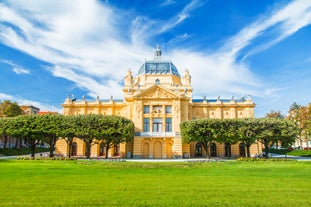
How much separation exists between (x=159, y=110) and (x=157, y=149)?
8.84 meters

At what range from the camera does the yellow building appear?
180 feet

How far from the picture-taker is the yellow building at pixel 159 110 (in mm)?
54875

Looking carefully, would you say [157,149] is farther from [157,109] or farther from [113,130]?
[113,130]

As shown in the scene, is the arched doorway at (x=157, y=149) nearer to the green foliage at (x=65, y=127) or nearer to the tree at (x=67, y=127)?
the green foliage at (x=65, y=127)

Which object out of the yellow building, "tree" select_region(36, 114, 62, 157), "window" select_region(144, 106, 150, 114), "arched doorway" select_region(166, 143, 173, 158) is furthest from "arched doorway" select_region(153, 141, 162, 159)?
"tree" select_region(36, 114, 62, 157)

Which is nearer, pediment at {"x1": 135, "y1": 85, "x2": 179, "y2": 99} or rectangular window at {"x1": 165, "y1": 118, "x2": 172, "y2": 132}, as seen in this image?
rectangular window at {"x1": 165, "y1": 118, "x2": 172, "y2": 132}

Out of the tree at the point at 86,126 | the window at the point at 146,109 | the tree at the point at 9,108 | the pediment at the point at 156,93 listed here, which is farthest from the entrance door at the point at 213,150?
the tree at the point at 9,108

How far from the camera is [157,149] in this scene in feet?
181

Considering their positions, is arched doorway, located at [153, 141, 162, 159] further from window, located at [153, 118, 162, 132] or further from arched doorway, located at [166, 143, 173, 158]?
window, located at [153, 118, 162, 132]

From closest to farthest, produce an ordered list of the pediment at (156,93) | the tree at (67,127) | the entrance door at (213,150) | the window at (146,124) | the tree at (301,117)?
1. the tree at (67,127)
2. the window at (146,124)
3. the pediment at (156,93)
4. the entrance door at (213,150)
5. the tree at (301,117)

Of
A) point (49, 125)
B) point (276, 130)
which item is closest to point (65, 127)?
point (49, 125)

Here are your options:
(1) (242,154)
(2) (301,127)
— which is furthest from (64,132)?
(2) (301,127)

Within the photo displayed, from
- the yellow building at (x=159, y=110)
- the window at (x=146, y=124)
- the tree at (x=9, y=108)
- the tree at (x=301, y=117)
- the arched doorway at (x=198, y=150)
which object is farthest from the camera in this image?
the tree at (x=301, y=117)

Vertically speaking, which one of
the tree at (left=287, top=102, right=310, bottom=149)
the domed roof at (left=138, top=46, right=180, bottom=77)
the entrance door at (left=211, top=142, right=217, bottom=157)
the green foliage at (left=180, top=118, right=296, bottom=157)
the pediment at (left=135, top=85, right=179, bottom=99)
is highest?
the domed roof at (left=138, top=46, right=180, bottom=77)
